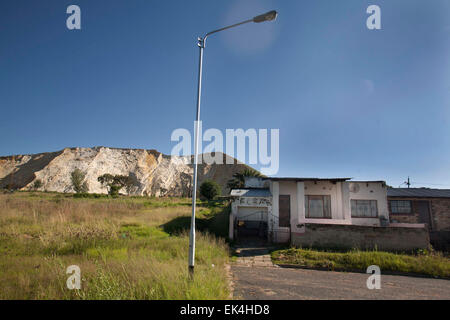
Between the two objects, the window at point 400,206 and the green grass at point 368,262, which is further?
the window at point 400,206

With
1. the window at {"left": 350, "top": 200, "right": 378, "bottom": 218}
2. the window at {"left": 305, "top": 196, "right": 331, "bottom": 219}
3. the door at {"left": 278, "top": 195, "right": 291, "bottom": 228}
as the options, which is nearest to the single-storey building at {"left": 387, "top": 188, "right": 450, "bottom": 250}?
the window at {"left": 350, "top": 200, "right": 378, "bottom": 218}

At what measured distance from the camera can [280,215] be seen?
14336 millimetres

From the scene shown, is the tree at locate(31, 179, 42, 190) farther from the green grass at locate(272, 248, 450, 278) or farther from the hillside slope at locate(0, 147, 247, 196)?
the green grass at locate(272, 248, 450, 278)

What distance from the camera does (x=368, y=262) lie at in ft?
28.0

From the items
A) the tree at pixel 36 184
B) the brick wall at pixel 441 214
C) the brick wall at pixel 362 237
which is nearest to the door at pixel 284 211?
the brick wall at pixel 362 237

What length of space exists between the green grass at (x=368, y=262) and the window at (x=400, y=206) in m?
7.63

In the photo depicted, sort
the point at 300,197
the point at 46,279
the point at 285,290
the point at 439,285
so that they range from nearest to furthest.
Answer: the point at 46,279, the point at 285,290, the point at 439,285, the point at 300,197

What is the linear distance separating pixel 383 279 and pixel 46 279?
10.4 metres

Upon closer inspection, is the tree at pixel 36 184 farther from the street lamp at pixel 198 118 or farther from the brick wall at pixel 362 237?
the street lamp at pixel 198 118

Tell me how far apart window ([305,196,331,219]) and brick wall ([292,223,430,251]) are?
2898mm

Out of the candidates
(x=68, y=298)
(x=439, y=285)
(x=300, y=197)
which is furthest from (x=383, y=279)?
(x=68, y=298)

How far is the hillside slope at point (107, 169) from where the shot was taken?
5347 centimetres

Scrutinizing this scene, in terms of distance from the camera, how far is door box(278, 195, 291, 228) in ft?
46.8
